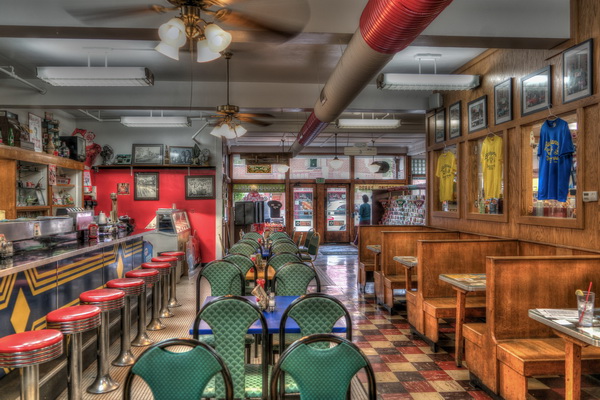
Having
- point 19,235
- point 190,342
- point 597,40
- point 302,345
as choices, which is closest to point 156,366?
point 190,342

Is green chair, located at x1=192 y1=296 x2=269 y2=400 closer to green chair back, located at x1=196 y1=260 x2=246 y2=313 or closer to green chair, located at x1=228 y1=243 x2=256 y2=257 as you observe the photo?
green chair back, located at x1=196 y1=260 x2=246 y2=313

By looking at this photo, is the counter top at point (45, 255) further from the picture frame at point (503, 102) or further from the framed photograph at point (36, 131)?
the picture frame at point (503, 102)

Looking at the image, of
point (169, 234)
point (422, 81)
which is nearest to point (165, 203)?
point (169, 234)

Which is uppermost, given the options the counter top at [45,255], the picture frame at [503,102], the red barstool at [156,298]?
the picture frame at [503,102]

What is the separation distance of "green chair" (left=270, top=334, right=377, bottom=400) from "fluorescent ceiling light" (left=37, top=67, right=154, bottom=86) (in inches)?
165

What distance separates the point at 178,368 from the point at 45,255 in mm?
2550

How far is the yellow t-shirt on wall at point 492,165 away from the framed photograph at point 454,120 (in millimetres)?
965

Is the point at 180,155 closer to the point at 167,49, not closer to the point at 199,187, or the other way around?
the point at 199,187

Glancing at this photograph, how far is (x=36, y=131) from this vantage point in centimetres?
814

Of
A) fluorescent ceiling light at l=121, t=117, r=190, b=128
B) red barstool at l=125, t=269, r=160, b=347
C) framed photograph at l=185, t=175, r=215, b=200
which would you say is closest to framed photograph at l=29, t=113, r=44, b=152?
fluorescent ceiling light at l=121, t=117, r=190, b=128

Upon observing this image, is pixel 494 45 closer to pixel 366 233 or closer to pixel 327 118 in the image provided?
pixel 327 118

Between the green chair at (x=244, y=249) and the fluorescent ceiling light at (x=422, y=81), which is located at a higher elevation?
the fluorescent ceiling light at (x=422, y=81)

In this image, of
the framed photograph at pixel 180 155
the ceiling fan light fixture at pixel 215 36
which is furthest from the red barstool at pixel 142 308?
the framed photograph at pixel 180 155

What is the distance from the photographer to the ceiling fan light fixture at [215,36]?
116 inches
